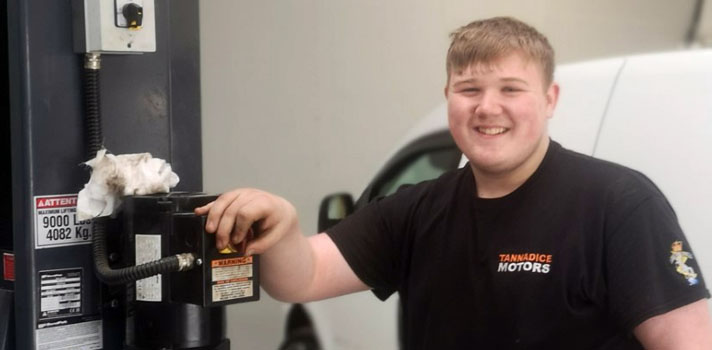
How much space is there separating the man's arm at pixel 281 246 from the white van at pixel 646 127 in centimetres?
75

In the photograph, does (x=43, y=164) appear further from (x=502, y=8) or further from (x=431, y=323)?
(x=502, y=8)

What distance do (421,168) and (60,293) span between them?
139 cm

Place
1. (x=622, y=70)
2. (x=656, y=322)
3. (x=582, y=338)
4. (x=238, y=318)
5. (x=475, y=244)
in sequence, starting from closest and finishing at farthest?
(x=656, y=322), (x=582, y=338), (x=475, y=244), (x=622, y=70), (x=238, y=318)

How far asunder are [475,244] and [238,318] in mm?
1195

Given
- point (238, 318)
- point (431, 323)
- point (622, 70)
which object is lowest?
point (238, 318)

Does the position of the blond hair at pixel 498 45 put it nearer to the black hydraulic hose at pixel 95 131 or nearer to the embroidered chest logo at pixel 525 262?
the embroidered chest logo at pixel 525 262

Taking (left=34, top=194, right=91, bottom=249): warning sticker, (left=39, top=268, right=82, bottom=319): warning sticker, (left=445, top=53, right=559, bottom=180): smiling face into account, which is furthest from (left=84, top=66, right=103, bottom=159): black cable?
(left=445, top=53, right=559, bottom=180): smiling face

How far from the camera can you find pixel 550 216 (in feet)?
6.43

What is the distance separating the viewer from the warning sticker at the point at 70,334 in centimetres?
188

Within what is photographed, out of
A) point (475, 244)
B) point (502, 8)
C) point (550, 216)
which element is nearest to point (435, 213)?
point (475, 244)

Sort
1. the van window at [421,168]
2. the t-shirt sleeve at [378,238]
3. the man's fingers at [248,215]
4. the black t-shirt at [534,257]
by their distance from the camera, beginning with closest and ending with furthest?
the man's fingers at [248,215], the black t-shirt at [534,257], the t-shirt sleeve at [378,238], the van window at [421,168]

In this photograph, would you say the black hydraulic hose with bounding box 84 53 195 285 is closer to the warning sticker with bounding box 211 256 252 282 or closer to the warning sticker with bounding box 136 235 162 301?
the warning sticker with bounding box 136 235 162 301

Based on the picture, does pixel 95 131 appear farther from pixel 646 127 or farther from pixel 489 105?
pixel 646 127

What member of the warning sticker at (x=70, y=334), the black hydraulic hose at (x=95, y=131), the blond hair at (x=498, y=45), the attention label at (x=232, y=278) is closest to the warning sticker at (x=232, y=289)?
the attention label at (x=232, y=278)
